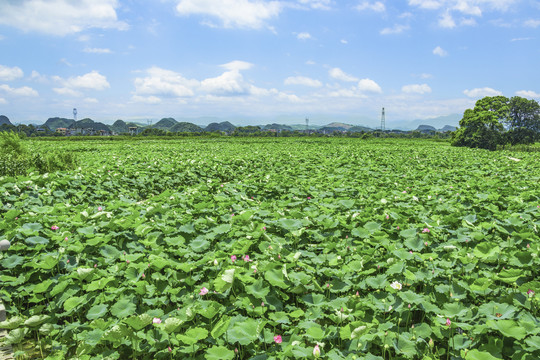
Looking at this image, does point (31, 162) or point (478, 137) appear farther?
point (478, 137)

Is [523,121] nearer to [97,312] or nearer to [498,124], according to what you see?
[498,124]

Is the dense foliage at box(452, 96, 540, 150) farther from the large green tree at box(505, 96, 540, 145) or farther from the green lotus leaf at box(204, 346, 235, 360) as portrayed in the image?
the green lotus leaf at box(204, 346, 235, 360)

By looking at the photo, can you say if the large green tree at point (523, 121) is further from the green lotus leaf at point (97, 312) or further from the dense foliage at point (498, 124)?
the green lotus leaf at point (97, 312)

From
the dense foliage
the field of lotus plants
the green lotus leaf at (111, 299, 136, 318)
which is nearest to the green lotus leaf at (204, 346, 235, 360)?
the field of lotus plants

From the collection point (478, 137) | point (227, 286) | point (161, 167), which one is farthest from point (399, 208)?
point (478, 137)

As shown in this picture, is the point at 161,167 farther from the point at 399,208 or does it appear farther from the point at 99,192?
the point at 399,208

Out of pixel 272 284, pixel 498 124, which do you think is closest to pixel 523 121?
pixel 498 124

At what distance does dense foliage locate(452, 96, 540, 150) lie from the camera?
38469 millimetres

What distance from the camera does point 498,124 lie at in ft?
129

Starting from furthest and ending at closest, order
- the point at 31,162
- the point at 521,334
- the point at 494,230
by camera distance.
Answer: the point at 31,162, the point at 494,230, the point at 521,334

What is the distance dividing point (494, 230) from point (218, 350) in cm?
440

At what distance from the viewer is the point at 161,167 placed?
11.5 metres

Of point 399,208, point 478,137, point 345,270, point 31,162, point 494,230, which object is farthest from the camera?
point 478,137

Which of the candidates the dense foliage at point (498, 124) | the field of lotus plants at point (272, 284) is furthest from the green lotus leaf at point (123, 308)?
the dense foliage at point (498, 124)
